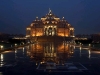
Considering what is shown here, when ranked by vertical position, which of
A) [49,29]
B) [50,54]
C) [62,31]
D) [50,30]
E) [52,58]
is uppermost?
[49,29]

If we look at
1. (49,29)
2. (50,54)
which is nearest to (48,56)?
(50,54)

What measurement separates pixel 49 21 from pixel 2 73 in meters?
92.9

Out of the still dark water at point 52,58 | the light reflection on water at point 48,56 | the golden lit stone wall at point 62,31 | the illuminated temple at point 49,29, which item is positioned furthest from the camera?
the golden lit stone wall at point 62,31

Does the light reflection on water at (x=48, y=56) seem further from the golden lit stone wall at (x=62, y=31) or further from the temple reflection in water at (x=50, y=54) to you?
the golden lit stone wall at (x=62, y=31)

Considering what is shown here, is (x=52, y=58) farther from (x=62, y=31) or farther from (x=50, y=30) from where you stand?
(x=62, y=31)

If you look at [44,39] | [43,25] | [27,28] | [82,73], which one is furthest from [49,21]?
[82,73]

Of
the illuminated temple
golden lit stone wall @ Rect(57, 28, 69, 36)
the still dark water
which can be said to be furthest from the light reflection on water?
golden lit stone wall @ Rect(57, 28, 69, 36)

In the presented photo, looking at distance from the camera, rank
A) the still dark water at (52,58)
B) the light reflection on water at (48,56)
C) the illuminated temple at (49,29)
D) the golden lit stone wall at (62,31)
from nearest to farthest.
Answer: the still dark water at (52,58) < the light reflection on water at (48,56) < the illuminated temple at (49,29) < the golden lit stone wall at (62,31)

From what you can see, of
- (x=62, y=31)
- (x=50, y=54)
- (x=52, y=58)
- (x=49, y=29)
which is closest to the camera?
(x=52, y=58)

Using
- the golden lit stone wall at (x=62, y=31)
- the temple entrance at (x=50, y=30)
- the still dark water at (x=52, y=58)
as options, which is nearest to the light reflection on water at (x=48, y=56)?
the still dark water at (x=52, y=58)

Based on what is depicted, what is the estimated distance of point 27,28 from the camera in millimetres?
109188

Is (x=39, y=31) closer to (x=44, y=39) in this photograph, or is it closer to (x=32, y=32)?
(x=32, y=32)

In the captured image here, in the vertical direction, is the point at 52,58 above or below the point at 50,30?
below

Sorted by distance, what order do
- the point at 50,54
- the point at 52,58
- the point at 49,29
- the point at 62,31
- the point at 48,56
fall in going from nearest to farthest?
the point at 52,58 < the point at 48,56 < the point at 50,54 < the point at 49,29 < the point at 62,31
